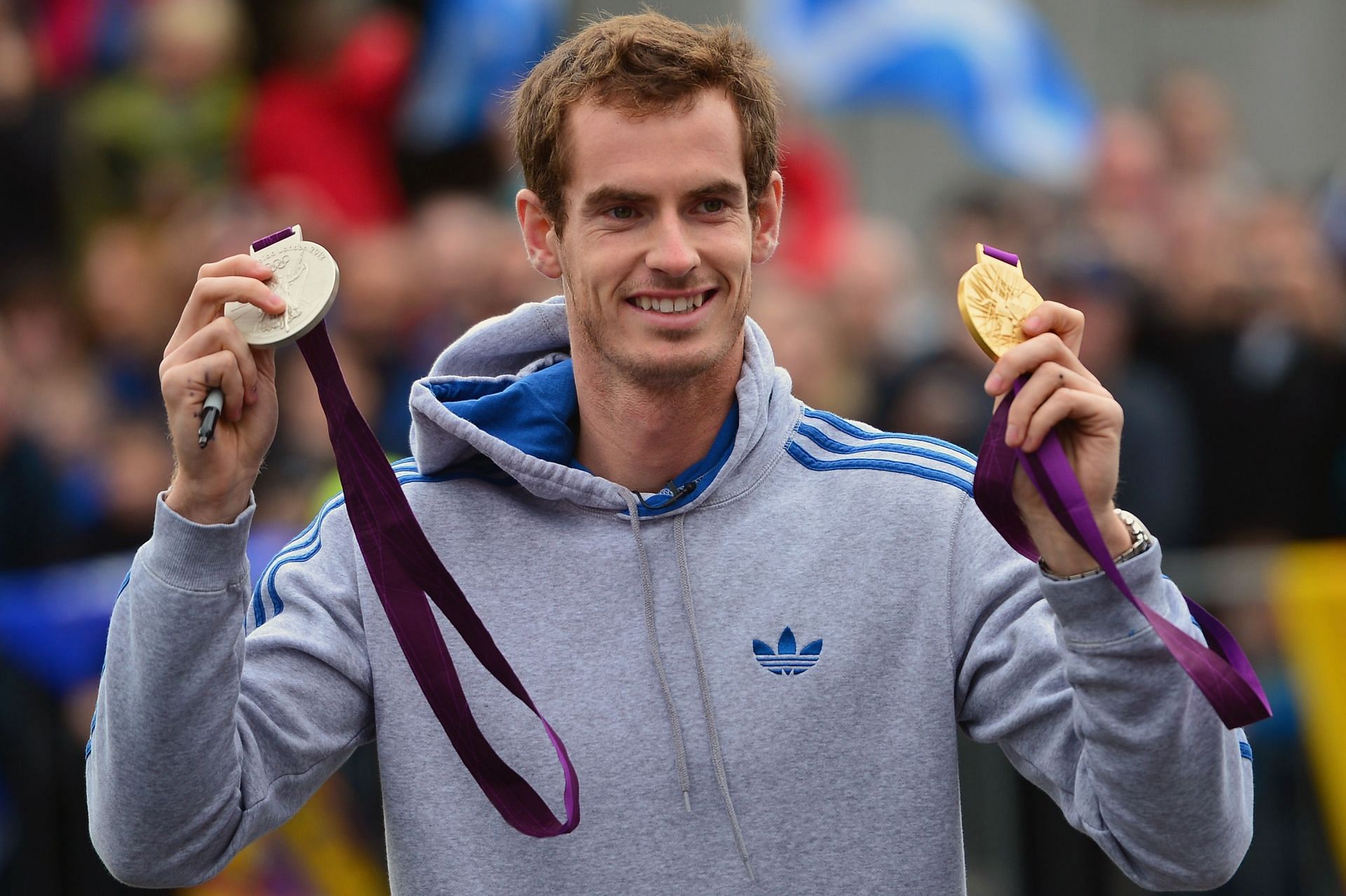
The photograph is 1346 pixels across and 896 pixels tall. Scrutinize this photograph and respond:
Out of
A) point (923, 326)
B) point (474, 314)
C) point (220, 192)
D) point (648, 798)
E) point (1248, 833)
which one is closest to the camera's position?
point (1248, 833)

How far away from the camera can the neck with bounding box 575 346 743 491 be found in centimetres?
359

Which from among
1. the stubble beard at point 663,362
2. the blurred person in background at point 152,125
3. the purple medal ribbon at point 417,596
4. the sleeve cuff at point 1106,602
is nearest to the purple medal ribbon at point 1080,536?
the sleeve cuff at point 1106,602

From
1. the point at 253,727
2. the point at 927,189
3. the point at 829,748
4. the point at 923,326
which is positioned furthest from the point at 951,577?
the point at 927,189

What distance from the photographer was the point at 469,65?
10398 mm

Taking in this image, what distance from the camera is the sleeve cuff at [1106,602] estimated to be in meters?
3.00

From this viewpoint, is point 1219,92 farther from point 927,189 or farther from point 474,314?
point 474,314

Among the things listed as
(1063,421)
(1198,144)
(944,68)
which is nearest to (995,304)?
(1063,421)

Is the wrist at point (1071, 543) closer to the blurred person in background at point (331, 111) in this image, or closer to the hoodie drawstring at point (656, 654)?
the hoodie drawstring at point (656, 654)

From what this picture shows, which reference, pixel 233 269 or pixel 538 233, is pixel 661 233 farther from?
pixel 233 269

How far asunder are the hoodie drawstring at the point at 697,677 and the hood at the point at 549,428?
6 cm

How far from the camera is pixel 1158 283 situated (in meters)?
9.40

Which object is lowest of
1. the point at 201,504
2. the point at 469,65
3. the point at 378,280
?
the point at 201,504

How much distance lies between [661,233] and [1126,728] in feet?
3.72

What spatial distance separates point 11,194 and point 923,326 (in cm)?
486
